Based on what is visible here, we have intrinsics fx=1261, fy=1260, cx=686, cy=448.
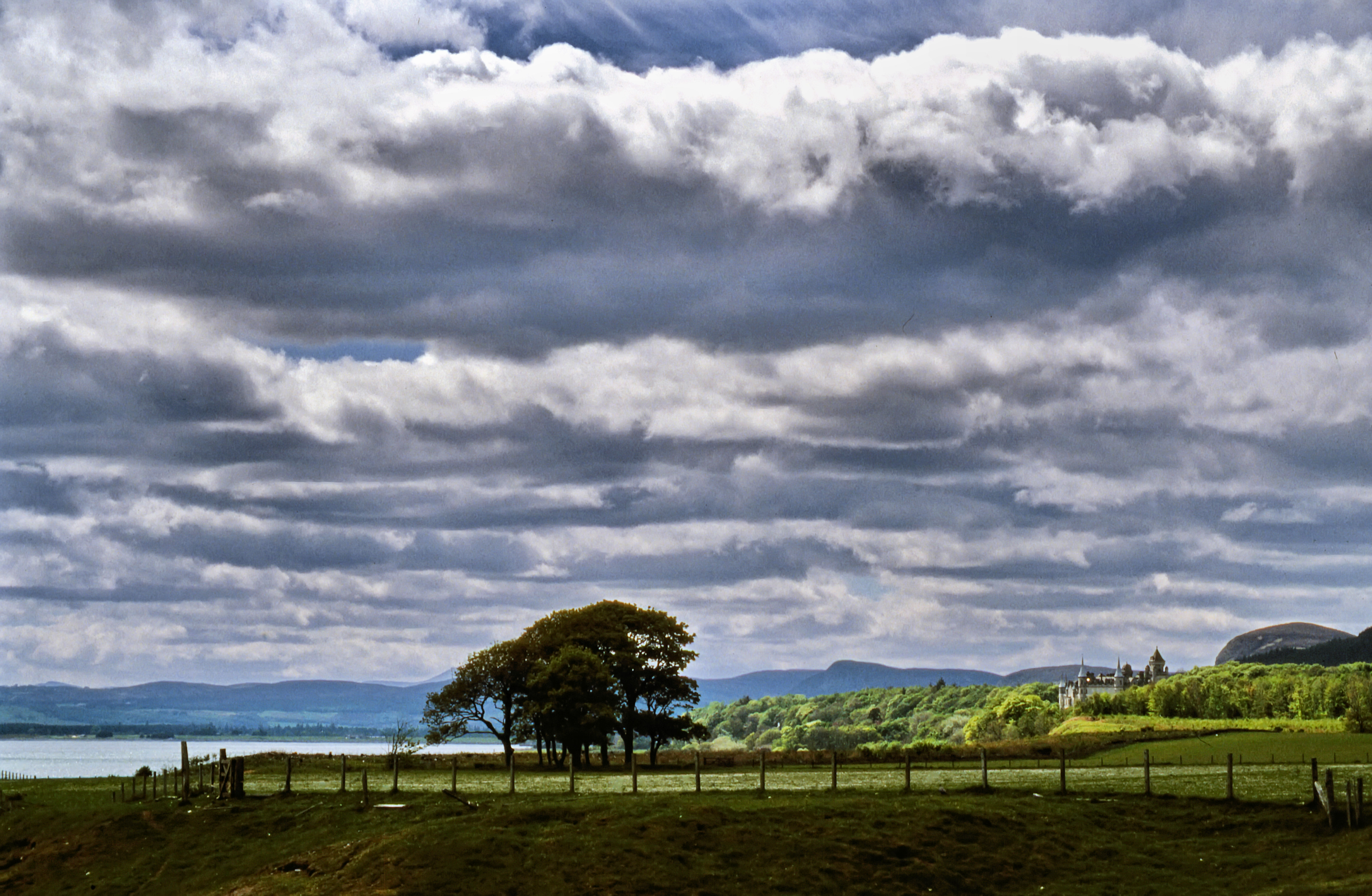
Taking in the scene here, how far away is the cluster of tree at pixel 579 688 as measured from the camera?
116 m

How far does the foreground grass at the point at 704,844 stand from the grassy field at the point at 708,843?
12 cm

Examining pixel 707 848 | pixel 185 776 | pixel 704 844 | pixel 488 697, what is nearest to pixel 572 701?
pixel 488 697

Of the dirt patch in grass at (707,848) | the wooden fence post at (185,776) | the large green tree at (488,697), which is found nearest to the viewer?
the dirt patch in grass at (707,848)

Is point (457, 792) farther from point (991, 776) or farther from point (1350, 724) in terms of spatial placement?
point (1350, 724)

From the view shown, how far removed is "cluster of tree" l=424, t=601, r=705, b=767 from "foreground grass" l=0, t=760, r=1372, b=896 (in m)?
45.0

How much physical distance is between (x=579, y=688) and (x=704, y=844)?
64360 mm

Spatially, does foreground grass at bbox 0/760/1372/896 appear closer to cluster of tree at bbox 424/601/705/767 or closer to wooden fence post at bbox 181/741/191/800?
wooden fence post at bbox 181/741/191/800

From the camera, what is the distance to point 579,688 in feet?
380

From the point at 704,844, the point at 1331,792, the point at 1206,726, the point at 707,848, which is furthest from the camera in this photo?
the point at 1206,726

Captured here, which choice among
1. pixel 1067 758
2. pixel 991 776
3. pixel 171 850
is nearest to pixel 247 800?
pixel 171 850

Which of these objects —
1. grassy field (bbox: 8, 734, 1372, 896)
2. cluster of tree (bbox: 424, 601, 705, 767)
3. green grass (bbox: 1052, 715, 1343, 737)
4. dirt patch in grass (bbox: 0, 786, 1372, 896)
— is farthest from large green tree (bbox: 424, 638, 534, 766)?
green grass (bbox: 1052, 715, 1343, 737)

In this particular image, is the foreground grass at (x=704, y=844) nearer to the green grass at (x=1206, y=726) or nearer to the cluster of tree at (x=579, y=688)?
the cluster of tree at (x=579, y=688)

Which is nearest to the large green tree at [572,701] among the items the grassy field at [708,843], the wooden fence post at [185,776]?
the grassy field at [708,843]

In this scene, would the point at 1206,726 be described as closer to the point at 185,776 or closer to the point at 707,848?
the point at 707,848
